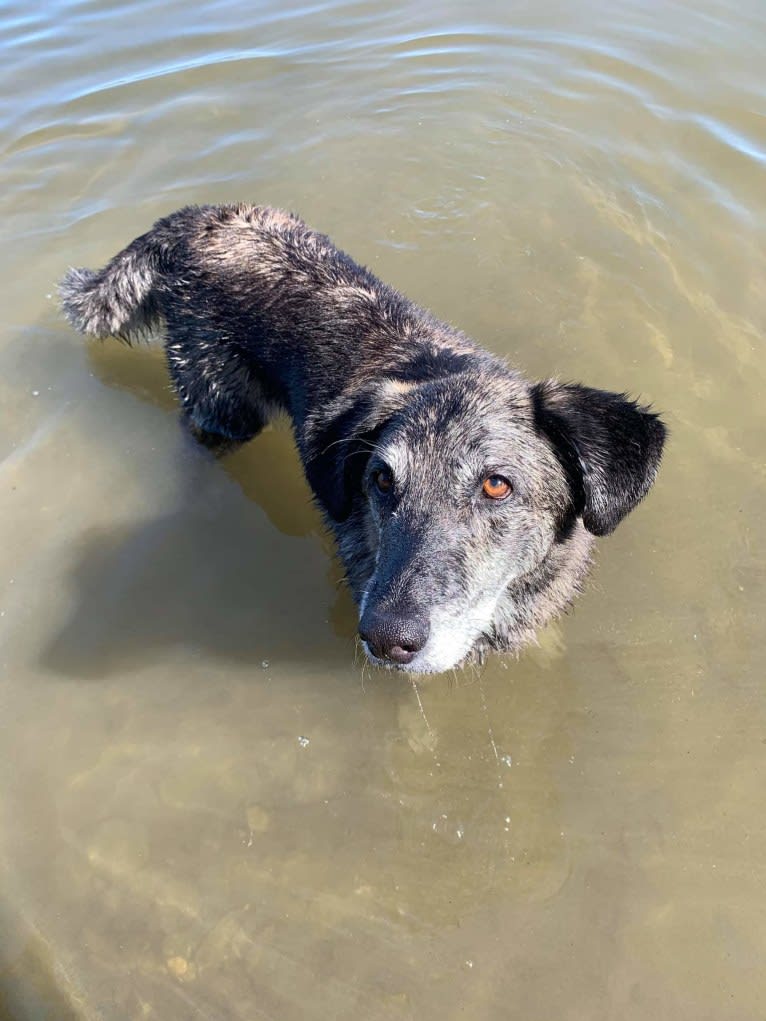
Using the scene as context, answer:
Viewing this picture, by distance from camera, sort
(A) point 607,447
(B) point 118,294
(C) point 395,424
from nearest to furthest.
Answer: (A) point 607,447 → (C) point 395,424 → (B) point 118,294

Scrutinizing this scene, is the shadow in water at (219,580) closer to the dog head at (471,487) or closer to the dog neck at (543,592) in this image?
the dog neck at (543,592)

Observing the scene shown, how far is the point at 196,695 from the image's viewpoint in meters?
4.89

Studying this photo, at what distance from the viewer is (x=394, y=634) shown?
312cm

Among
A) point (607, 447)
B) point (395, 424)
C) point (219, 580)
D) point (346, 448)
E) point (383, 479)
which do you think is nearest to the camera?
point (607, 447)

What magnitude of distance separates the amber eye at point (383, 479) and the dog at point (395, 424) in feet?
0.04

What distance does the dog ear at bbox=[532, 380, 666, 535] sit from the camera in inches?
141

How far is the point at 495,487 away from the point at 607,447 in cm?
58

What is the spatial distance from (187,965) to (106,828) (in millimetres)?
960

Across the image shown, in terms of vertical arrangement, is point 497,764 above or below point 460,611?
below


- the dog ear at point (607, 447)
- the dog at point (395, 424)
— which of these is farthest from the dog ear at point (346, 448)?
the dog ear at point (607, 447)

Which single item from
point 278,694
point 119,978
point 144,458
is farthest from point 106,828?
point 144,458

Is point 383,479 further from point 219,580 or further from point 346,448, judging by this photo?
point 219,580

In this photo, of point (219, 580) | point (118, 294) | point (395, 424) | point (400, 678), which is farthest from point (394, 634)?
point (118, 294)

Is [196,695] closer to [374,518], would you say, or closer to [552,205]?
[374,518]
